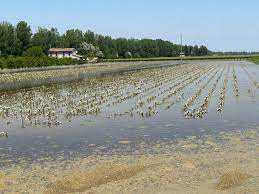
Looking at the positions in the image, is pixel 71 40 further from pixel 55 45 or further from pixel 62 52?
pixel 62 52

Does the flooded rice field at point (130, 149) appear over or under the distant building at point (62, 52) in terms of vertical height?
under

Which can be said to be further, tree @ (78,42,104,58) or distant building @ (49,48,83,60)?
tree @ (78,42,104,58)

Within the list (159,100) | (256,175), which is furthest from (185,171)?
(159,100)

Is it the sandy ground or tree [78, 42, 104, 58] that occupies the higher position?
tree [78, 42, 104, 58]

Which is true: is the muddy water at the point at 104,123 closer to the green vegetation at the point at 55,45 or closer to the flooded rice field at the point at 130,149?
the flooded rice field at the point at 130,149

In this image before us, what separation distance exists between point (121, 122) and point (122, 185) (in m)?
8.29

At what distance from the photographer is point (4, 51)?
10475 cm

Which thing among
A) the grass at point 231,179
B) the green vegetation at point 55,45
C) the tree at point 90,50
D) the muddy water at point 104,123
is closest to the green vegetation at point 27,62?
the green vegetation at point 55,45

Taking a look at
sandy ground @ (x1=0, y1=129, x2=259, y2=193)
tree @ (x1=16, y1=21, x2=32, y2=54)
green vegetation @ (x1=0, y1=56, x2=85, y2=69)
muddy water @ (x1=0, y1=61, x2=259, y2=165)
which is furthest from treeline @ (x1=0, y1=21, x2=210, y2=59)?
sandy ground @ (x1=0, y1=129, x2=259, y2=193)

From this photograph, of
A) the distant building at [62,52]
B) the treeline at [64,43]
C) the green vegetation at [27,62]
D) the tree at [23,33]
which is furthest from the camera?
the distant building at [62,52]

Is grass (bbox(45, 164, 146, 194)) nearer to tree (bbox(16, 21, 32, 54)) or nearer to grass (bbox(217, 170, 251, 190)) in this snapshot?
grass (bbox(217, 170, 251, 190))

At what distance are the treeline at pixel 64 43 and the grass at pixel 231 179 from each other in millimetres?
89765

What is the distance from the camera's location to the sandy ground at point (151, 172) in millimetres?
8930

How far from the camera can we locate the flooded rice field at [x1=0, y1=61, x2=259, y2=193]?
9.26 meters
